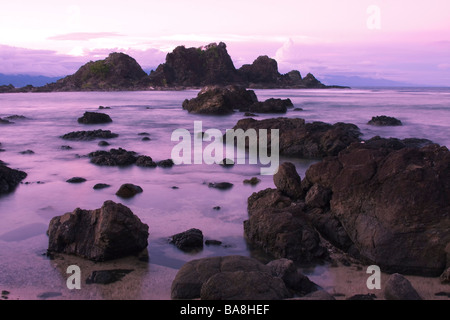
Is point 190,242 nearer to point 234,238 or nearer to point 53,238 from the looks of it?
point 234,238

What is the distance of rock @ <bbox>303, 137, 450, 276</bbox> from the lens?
27.1 ft

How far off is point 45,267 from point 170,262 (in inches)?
89.6

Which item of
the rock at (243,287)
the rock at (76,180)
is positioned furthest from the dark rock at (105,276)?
the rock at (76,180)

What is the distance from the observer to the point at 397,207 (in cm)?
885

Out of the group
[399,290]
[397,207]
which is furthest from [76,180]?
[399,290]

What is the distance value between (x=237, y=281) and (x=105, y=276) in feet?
8.43

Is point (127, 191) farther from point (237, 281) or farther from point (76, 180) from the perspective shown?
point (237, 281)

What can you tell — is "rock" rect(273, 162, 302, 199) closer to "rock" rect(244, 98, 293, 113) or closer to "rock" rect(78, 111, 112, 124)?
"rock" rect(78, 111, 112, 124)

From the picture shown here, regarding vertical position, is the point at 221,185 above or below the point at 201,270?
below

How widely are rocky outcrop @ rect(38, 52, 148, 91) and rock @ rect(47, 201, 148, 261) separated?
123 metres

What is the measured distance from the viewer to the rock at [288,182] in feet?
39.3

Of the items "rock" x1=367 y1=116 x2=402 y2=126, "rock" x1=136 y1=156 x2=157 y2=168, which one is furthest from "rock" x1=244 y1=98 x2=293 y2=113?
"rock" x1=136 y1=156 x2=157 y2=168
